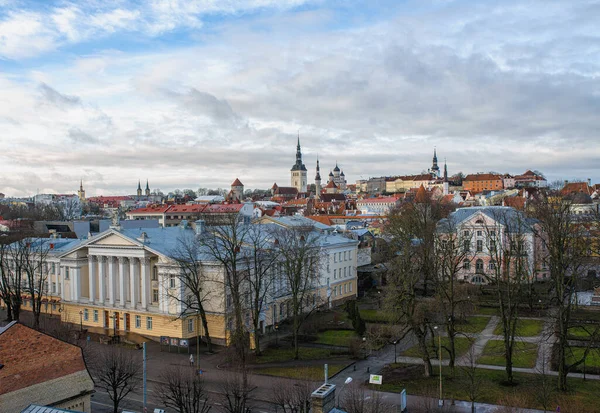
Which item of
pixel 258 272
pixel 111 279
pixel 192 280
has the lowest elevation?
pixel 111 279

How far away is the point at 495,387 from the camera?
29891 mm

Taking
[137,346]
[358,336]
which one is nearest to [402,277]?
[358,336]

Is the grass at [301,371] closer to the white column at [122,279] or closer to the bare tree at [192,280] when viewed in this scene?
the bare tree at [192,280]

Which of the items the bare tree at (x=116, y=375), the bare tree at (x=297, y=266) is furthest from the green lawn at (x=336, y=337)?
the bare tree at (x=116, y=375)

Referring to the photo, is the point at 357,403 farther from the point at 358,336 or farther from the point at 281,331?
the point at 281,331

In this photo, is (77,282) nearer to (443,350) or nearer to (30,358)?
(30,358)

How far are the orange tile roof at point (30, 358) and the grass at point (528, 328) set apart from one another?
3186cm

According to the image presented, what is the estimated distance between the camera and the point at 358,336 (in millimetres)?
40844

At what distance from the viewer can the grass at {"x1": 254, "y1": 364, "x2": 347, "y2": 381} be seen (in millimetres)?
32269

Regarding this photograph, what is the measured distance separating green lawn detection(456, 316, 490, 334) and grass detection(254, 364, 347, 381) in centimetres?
1272

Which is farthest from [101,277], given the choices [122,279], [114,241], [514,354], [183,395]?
[514,354]

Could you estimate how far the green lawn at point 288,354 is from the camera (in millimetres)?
36469

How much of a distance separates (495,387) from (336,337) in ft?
49.6

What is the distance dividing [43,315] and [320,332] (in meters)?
26.5
